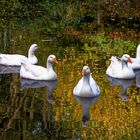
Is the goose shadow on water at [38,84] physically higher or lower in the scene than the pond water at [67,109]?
higher

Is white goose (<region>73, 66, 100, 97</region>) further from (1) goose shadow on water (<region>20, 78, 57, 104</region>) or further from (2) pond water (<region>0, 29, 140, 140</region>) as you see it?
(1) goose shadow on water (<region>20, 78, 57, 104</region>)

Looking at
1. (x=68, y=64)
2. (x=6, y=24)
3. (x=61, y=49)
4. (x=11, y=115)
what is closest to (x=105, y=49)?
(x=61, y=49)

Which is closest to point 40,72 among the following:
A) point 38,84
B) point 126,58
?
point 38,84

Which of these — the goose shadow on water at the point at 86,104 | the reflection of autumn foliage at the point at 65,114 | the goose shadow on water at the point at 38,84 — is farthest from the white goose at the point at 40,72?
the goose shadow on water at the point at 86,104

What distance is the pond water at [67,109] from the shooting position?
11.5 meters

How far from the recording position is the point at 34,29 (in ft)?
84.2

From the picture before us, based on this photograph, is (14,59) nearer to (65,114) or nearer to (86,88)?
(86,88)

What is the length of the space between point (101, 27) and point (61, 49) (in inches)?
233

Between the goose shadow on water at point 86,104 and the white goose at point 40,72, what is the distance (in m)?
1.90

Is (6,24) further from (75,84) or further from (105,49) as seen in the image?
(75,84)

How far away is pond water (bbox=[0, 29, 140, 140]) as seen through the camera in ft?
37.6

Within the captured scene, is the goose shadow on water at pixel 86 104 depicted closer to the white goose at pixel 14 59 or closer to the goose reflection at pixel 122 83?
the goose reflection at pixel 122 83

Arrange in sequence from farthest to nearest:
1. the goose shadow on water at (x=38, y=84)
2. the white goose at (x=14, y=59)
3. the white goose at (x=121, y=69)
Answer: the white goose at (x=14, y=59) → the white goose at (x=121, y=69) → the goose shadow on water at (x=38, y=84)

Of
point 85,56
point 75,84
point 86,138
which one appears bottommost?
point 86,138
